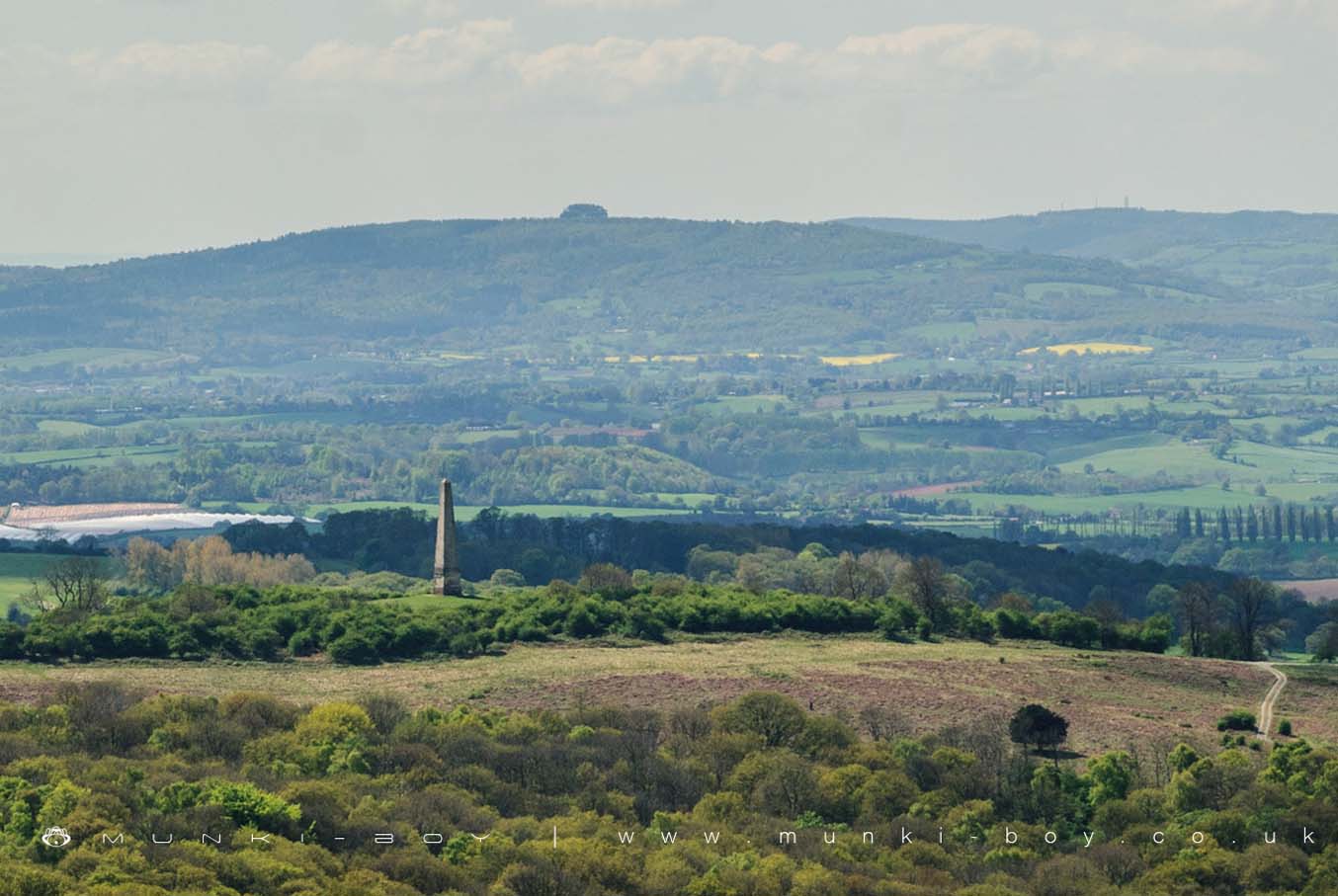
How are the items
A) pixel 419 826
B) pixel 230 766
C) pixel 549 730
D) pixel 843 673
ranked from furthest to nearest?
pixel 843 673 → pixel 549 730 → pixel 230 766 → pixel 419 826

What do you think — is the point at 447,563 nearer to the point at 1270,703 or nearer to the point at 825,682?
the point at 825,682

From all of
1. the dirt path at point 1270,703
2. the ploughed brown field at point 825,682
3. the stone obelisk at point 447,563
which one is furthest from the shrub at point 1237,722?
the stone obelisk at point 447,563

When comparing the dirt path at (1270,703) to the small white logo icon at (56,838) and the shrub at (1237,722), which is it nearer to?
the shrub at (1237,722)

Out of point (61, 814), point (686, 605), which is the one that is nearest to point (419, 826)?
point (61, 814)

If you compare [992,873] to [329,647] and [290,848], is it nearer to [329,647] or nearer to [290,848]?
[290,848]

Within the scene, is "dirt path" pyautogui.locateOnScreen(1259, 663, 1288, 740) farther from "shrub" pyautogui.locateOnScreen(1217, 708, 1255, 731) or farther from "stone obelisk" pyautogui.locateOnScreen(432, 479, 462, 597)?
"stone obelisk" pyautogui.locateOnScreen(432, 479, 462, 597)

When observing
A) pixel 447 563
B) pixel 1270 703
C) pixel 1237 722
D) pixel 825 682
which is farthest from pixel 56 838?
pixel 447 563

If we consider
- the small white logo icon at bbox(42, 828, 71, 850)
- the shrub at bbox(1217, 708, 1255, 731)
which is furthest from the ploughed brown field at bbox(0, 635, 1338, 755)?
the small white logo icon at bbox(42, 828, 71, 850)
